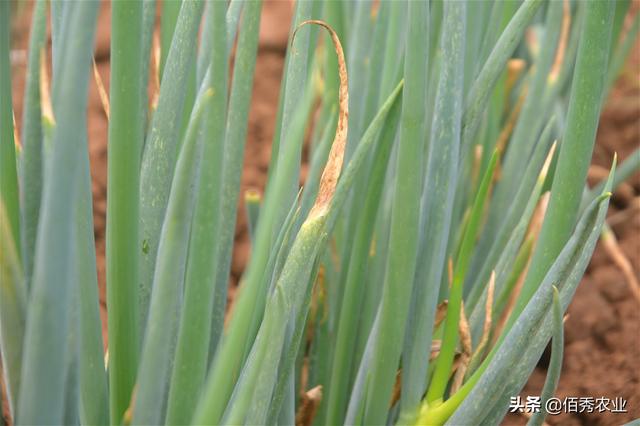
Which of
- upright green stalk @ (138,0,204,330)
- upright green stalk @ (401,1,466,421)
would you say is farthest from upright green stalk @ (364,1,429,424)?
upright green stalk @ (138,0,204,330)

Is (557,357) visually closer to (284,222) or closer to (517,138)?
(284,222)

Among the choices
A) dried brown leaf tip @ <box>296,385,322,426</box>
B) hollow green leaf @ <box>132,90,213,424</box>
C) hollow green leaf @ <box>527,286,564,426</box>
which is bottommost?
dried brown leaf tip @ <box>296,385,322,426</box>

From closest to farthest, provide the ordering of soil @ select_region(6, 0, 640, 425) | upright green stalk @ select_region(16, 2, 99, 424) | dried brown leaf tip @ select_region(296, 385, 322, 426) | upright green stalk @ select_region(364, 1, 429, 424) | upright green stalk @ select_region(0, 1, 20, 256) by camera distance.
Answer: upright green stalk @ select_region(16, 2, 99, 424)
upright green stalk @ select_region(0, 1, 20, 256)
upright green stalk @ select_region(364, 1, 429, 424)
dried brown leaf tip @ select_region(296, 385, 322, 426)
soil @ select_region(6, 0, 640, 425)

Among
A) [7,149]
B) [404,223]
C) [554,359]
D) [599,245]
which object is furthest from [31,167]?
[599,245]

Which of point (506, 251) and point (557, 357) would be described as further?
point (506, 251)

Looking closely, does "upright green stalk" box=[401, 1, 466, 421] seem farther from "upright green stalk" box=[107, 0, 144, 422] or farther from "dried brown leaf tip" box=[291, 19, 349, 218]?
"upright green stalk" box=[107, 0, 144, 422]

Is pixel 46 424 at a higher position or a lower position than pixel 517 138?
lower

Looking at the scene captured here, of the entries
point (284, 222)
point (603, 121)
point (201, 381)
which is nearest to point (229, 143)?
point (284, 222)

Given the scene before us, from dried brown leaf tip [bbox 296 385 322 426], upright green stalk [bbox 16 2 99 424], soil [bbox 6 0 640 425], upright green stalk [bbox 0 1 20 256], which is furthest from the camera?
soil [bbox 6 0 640 425]
